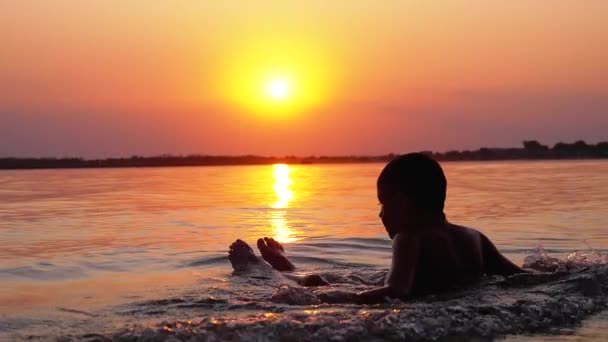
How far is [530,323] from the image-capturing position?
190 inches

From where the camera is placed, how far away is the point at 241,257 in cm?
743

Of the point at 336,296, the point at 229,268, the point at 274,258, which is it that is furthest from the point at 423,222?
the point at 229,268

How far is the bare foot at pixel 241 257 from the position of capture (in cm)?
740

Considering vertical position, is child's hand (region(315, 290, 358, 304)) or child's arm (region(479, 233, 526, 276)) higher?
child's arm (region(479, 233, 526, 276))

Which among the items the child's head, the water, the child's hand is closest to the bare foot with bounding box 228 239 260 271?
the water

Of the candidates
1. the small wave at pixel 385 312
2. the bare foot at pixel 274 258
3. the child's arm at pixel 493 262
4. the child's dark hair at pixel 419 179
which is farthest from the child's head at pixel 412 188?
the bare foot at pixel 274 258

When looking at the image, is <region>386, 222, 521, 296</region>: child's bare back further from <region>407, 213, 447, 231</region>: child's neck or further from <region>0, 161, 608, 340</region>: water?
<region>0, 161, 608, 340</region>: water

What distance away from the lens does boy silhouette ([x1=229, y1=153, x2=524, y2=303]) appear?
513 centimetres

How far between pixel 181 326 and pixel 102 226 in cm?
782

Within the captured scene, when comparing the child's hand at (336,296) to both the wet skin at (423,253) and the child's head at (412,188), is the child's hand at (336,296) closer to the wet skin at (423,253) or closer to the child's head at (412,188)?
the wet skin at (423,253)

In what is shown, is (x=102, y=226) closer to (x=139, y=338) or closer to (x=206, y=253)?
(x=206, y=253)

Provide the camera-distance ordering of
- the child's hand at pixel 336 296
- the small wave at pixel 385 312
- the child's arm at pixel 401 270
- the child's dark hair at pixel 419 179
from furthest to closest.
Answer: the child's hand at pixel 336 296 → the child's dark hair at pixel 419 179 → the child's arm at pixel 401 270 → the small wave at pixel 385 312

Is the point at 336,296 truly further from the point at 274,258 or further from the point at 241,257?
the point at 274,258

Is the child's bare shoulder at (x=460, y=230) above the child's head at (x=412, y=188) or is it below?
below
